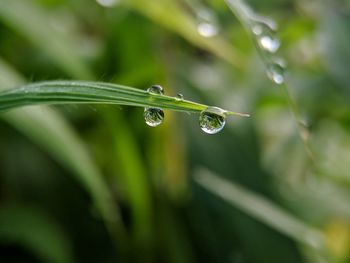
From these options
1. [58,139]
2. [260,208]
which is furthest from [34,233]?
[260,208]

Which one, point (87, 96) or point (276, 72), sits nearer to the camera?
point (87, 96)

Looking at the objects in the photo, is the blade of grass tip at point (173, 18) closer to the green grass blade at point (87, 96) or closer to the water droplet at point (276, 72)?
the water droplet at point (276, 72)

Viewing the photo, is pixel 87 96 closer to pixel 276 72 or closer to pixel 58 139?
pixel 276 72

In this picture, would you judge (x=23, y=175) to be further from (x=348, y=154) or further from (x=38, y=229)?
(x=348, y=154)

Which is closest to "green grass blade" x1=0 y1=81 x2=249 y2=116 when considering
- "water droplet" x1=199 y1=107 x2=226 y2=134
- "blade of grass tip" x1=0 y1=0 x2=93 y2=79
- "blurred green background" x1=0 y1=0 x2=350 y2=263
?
"water droplet" x1=199 y1=107 x2=226 y2=134

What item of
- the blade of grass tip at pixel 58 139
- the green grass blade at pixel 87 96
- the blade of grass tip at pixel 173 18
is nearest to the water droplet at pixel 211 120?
the green grass blade at pixel 87 96

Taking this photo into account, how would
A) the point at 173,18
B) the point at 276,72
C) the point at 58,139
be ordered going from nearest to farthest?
the point at 276,72
the point at 58,139
the point at 173,18

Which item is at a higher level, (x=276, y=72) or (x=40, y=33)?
(x=40, y=33)
